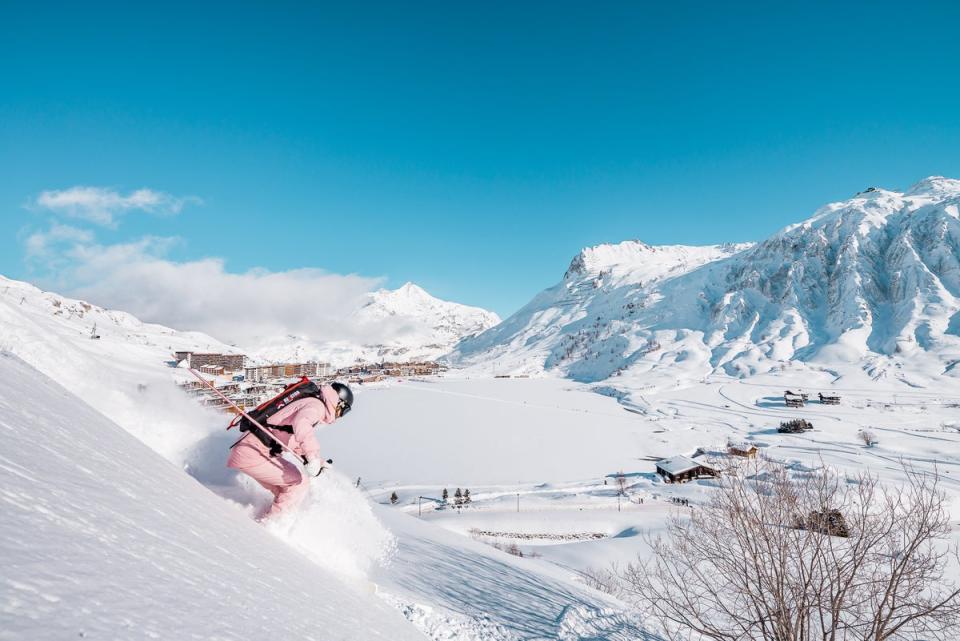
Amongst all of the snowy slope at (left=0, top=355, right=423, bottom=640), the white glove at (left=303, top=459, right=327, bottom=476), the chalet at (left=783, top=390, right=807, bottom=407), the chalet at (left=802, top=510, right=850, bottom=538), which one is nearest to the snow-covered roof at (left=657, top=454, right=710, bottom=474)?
the chalet at (left=802, top=510, right=850, bottom=538)

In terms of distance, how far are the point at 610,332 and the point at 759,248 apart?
6130 centimetres

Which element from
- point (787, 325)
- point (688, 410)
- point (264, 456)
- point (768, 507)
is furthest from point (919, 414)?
point (264, 456)

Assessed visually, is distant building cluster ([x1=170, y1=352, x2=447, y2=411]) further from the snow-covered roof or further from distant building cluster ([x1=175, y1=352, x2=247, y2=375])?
the snow-covered roof

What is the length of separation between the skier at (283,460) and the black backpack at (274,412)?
34mm

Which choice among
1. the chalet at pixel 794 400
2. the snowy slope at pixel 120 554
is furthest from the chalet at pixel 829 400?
the snowy slope at pixel 120 554

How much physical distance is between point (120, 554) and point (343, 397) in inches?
151

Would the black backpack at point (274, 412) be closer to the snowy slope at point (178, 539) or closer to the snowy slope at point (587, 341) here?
the snowy slope at point (178, 539)

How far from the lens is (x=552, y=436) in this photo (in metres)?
49.4

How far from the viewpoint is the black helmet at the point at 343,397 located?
5.22 m

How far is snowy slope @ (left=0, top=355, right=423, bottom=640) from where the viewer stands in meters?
1.01

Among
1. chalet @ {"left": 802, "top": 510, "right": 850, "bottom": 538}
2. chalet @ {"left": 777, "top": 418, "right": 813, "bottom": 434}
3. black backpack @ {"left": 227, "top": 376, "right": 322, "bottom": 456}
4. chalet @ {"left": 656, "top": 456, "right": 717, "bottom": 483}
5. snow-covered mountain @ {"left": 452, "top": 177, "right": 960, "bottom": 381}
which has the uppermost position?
snow-covered mountain @ {"left": 452, "top": 177, "right": 960, "bottom": 381}

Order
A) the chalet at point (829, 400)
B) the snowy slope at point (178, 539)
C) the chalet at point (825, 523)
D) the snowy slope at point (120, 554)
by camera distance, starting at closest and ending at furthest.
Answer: the snowy slope at point (120, 554) < the snowy slope at point (178, 539) < the chalet at point (825, 523) < the chalet at point (829, 400)

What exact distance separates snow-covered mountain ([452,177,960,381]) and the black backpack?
99706 mm

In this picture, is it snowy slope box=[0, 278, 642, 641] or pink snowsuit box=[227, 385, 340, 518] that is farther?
pink snowsuit box=[227, 385, 340, 518]
